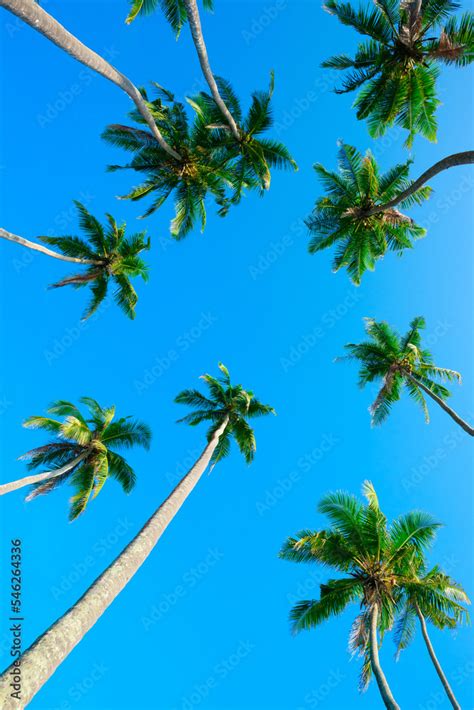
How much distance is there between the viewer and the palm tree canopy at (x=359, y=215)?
54.4ft

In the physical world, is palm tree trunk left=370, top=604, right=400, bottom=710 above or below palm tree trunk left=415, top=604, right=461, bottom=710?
below

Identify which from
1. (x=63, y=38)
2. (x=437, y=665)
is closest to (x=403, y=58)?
(x=63, y=38)

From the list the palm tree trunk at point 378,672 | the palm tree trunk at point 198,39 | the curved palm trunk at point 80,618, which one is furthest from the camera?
the palm tree trunk at point 198,39

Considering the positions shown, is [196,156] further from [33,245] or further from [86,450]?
[86,450]

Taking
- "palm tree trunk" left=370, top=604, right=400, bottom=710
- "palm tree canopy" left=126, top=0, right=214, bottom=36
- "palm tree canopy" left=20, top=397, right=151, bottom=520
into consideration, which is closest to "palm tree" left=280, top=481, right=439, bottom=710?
"palm tree trunk" left=370, top=604, right=400, bottom=710

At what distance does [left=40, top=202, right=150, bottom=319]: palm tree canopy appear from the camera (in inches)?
715

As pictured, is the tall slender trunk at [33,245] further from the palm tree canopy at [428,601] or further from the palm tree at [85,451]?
the palm tree canopy at [428,601]

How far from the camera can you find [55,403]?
17.0m

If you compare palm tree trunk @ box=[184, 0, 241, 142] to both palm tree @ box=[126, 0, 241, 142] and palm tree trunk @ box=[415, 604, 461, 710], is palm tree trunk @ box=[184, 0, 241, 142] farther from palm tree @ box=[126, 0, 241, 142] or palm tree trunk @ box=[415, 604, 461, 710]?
palm tree trunk @ box=[415, 604, 461, 710]

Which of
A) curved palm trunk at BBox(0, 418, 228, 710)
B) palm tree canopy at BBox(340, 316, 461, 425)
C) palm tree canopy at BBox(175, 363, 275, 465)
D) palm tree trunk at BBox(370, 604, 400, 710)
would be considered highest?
palm tree canopy at BBox(340, 316, 461, 425)

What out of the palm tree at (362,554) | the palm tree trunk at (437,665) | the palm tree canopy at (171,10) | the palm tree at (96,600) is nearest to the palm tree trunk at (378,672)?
the palm tree at (362,554)

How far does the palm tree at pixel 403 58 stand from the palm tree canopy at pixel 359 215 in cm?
172

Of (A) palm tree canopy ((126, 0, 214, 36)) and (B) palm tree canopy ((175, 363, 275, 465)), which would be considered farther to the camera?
(B) palm tree canopy ((175, 363, 275, 465))

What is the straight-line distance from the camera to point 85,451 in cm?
1677
